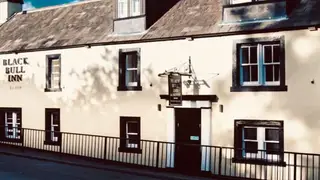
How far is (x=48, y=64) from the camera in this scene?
2450cm

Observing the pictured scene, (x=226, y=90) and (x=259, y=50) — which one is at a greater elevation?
(x=259, y=50)

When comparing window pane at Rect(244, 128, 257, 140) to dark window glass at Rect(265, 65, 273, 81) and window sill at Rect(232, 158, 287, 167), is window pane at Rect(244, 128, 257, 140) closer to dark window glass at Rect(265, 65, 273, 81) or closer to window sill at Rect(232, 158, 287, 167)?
window sill at Rect(232, 158, 287, 167)

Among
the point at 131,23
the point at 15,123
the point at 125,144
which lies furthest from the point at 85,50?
the point at 15,123

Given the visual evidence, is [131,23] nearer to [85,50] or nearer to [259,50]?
[85,50]

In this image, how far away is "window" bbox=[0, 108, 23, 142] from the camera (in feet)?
84.7

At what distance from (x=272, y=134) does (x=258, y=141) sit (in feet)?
1.85

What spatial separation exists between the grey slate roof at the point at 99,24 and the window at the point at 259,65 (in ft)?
2.05

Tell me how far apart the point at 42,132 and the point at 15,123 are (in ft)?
8.23

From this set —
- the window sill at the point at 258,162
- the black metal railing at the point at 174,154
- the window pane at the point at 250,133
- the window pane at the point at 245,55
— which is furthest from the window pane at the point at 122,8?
the window sill at the point at 258,162

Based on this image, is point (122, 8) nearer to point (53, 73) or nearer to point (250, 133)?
point (53, 73)

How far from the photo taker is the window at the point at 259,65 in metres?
17.0

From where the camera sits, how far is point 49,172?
17.8 meters

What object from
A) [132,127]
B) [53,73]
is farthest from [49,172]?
[53,73]

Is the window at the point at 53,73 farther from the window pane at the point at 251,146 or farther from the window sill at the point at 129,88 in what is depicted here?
the window pane at the point at 251,146
